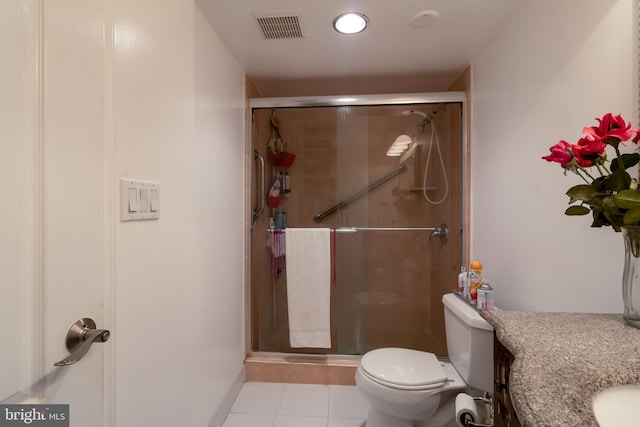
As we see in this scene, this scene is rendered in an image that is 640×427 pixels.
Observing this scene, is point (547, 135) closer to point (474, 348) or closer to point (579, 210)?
point (579, 210)

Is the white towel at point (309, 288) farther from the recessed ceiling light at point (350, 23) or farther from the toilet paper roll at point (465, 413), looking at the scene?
the recessed ceiling light at point (350, 23)

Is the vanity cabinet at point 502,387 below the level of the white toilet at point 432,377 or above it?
above

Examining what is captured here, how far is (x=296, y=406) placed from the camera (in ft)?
5.58

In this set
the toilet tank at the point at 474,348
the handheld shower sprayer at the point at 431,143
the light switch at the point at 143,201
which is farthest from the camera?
the handheld shower sprayer at the point at 431,143

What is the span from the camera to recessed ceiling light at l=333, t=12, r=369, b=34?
1.39 meters

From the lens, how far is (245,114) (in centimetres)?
198

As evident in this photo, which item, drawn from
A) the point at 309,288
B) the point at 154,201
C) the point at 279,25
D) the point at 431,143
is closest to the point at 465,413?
the point at 309,288

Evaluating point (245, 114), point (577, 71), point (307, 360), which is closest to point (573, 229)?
point (577, 71)

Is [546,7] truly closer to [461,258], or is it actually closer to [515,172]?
[515,172]

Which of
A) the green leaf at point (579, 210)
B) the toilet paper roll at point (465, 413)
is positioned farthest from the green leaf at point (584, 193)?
the toilet paper roll at point (465, 413)

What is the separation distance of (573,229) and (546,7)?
0.90 metres

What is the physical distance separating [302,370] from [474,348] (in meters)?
1.17

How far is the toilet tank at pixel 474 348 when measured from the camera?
3.99ft
